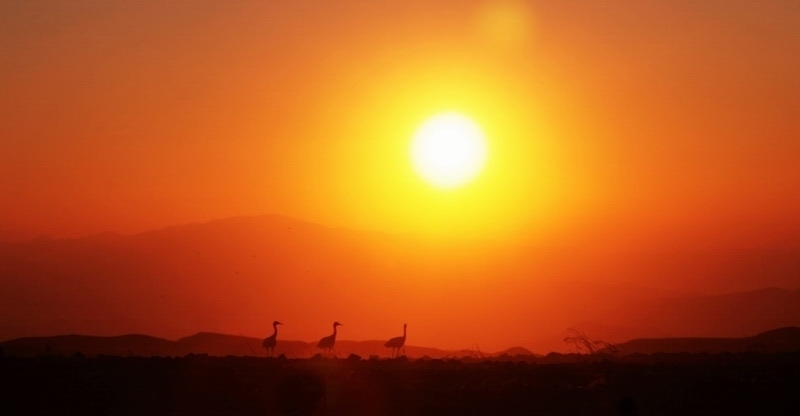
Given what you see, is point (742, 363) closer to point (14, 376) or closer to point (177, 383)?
point (177, 383)

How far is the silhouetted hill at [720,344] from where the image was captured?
37862mm

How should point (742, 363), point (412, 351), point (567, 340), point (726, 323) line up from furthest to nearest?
1. point (726, 323)
2. point (412, 351)
3. point (567, 340)
4. point (742, 363)

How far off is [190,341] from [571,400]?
51.0m

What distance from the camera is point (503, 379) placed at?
21.0 metres

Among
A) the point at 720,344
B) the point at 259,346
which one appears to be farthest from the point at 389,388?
the point at 259,346

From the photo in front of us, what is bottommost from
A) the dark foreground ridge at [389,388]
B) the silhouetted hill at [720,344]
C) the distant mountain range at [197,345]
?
the dark foreground ridge at [389,388]

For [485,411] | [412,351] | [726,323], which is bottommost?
[485,411]

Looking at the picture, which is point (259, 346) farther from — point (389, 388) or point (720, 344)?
point (389, 388)

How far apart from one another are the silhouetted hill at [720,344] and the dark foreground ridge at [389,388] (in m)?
14.6

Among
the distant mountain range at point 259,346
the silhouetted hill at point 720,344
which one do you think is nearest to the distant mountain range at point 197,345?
the distant mountain range at point 259,346

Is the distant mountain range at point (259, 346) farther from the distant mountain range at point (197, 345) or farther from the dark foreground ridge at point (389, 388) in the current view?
the dark foreground ridge at point (389, 388)

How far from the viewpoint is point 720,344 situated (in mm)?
44344

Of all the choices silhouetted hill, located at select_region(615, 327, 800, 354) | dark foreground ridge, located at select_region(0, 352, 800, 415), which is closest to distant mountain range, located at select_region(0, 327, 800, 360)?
→ silhouetted hill, located at select_region(615, 327, 800, 354)

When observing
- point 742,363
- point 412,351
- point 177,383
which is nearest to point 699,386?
point 742,363
